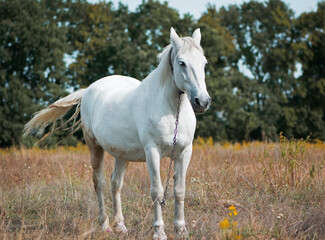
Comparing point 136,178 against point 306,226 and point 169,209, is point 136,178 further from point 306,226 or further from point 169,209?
point 306,226

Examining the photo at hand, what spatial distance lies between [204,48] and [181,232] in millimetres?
20851

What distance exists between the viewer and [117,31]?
23.1m

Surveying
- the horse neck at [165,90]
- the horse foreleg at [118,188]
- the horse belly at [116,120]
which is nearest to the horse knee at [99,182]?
the horse foreleg at [118,188]

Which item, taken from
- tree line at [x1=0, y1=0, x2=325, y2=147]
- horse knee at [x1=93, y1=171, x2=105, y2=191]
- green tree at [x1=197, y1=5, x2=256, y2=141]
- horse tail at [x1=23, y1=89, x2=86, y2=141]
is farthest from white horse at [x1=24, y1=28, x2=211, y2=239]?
green tree at [x1=197, y1=5, x2=256, y2=141]

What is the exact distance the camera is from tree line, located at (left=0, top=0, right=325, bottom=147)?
68.3ft

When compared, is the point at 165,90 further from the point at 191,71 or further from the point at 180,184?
the point at 180,184

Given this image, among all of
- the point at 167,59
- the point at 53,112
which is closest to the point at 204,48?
the point at 53,112

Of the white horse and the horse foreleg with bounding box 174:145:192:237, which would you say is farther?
the horse foreleg with bounding box 174:145:192:237

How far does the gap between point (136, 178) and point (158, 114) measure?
132 inches

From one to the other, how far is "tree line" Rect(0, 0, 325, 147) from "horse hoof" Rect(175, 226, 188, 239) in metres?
16.8

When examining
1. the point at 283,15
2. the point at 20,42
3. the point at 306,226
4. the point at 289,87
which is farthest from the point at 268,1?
the point at 306,226

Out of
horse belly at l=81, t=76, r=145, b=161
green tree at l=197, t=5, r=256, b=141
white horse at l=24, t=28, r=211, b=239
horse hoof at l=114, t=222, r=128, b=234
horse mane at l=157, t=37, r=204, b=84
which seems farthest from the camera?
green tree at l=197, t=5, r=256, b=141

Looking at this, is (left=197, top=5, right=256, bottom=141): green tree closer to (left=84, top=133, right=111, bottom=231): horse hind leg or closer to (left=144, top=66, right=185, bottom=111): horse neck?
Answer: (left=84, top=133, right=111, bottom=231): horse hind leg

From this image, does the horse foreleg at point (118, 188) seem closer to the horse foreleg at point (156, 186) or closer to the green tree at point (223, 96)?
the horse foreleg at point (156, 186)
